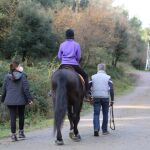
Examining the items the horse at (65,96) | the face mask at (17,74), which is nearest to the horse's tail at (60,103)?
the horse at (65,96)

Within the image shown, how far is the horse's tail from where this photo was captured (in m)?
10.8

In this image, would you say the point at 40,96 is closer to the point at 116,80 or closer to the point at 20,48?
the point at 20,48

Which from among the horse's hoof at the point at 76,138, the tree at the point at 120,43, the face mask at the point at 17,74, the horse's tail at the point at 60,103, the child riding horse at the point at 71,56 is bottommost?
the horse's hoof at the point at 76,138

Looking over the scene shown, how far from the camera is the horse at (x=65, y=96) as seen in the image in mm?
10820

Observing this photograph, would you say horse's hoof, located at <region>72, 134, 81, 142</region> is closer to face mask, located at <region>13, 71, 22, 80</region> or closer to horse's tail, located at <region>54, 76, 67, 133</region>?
horse's tail, located at <region>54, 76, 67, 133</region>

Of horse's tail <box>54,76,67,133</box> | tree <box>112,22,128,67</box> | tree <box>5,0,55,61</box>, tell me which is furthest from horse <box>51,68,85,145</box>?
tree <box>112,22,128,67</box>

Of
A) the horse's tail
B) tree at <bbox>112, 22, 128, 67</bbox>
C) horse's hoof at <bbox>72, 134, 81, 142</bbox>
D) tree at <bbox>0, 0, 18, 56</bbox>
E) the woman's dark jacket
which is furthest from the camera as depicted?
tree at <bbox>112, 22, 128, 67</bbox>

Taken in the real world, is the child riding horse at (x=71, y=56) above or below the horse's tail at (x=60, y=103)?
above

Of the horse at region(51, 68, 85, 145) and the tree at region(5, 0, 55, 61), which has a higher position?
the tree at region(5, 0, 55, 61)

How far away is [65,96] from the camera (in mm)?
11023

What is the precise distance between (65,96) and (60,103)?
23 centimetres

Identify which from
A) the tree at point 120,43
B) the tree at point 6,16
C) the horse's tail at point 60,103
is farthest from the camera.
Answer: the tree at point 120,43

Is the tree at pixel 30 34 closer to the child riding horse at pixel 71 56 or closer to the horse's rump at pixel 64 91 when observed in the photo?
the child riding horse at pixel 71 56

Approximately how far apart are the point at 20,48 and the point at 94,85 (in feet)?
93.5
